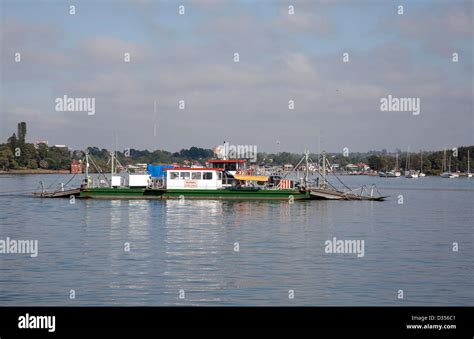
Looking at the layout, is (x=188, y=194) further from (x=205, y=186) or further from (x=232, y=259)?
(x=232, y=259)

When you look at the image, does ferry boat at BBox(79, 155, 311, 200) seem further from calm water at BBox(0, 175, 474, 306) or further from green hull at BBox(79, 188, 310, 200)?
calm water at BBox(0, 175, 474, 306)

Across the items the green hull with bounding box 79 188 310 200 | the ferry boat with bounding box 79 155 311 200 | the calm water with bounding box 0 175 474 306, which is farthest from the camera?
the ferry boat with bounding box 79 155 311 200

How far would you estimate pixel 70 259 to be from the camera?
4316 cm

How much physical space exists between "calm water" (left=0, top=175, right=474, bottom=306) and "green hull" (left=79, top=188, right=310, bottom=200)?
10870mm

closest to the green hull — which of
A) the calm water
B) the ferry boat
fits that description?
the ferry boat

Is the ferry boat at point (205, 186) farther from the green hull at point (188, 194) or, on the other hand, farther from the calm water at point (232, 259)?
the calm water at point (232, 259)

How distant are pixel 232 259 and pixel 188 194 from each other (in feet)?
157

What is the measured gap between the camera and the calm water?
3331cm

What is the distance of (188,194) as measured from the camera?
9088 centimetres

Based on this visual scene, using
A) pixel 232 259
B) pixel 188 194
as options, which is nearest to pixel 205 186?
pixel 188 194

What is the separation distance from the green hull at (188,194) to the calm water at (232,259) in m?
10.9

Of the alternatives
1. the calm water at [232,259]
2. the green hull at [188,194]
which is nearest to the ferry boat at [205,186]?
the green hull at [188,194]

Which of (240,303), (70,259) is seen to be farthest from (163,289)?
(70,259)
